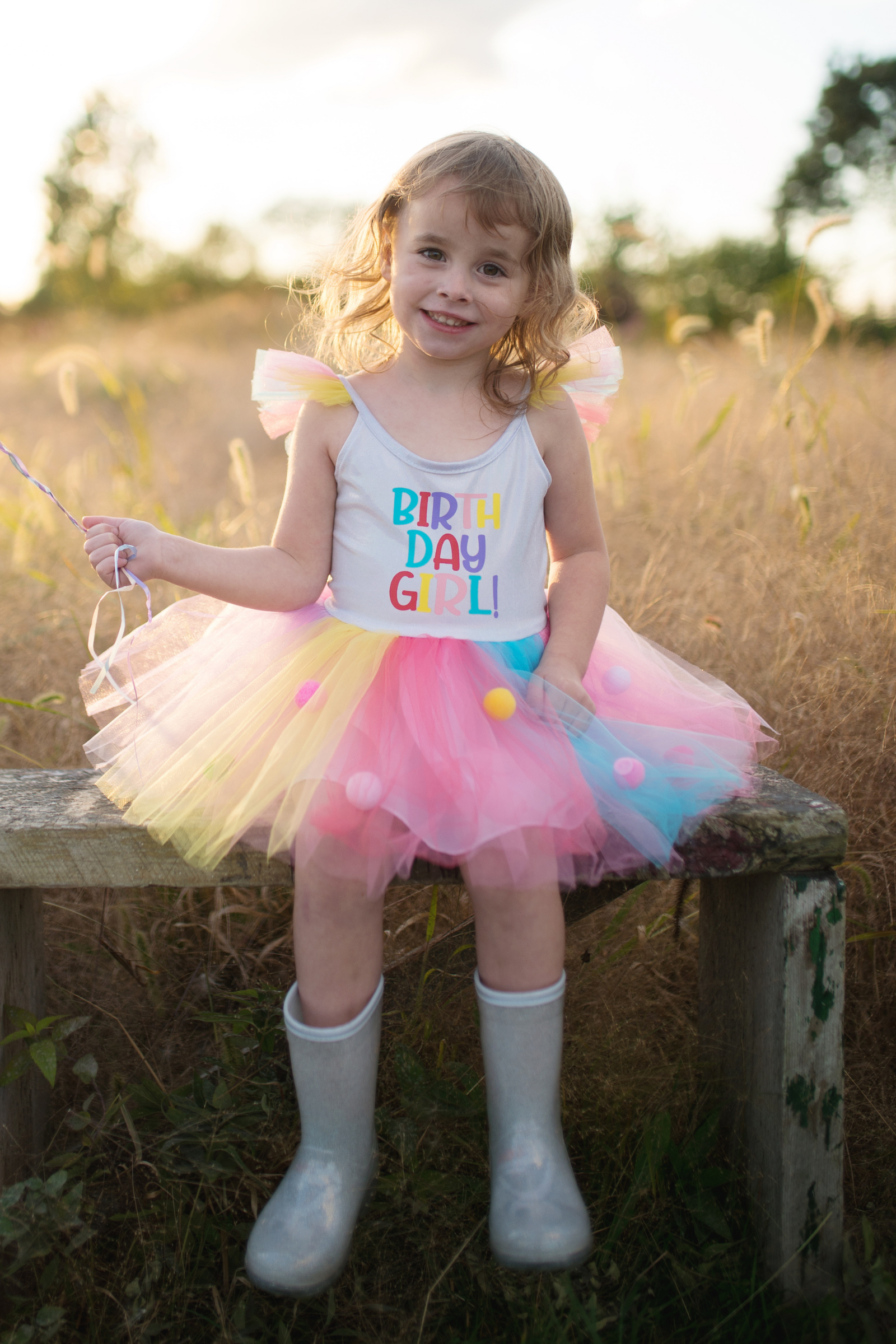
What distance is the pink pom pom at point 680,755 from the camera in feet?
3.90

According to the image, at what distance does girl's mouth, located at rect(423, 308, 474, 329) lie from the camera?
1.32 m

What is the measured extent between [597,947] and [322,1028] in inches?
23.2

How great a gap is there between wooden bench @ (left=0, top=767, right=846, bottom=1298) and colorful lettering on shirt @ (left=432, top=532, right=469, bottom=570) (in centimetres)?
45

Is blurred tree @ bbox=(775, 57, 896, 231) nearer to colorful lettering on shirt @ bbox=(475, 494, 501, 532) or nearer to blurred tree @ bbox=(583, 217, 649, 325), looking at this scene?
blurred tree @ bbox=(583, 217, 649, 325)

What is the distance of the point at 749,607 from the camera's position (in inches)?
84.2

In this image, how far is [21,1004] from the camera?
4.29 feet

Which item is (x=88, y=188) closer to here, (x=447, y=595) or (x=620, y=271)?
(x=620, y=271)

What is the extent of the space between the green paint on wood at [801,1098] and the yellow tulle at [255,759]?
70 centimetres

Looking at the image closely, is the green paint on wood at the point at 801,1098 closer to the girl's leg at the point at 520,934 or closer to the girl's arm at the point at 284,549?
the girl's leg at the point at 520,934

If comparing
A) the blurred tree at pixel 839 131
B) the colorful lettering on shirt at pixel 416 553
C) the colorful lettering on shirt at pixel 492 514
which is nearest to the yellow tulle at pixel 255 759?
the colorful lettering on shirt at pixel 416 553

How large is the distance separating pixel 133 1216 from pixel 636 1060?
711 mm

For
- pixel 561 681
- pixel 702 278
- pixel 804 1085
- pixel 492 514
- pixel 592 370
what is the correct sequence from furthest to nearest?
pixel 702 278 < pixel 592 370 < pixel 492 514 < pixel 561 681 < pixel 804 1085

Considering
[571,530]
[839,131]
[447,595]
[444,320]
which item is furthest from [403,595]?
[839,131]

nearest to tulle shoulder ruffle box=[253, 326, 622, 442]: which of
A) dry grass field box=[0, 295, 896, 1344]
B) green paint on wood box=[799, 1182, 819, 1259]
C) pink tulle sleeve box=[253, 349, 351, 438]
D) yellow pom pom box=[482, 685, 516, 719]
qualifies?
pink tulle sleeve box=[253, 349, 351, 438]
